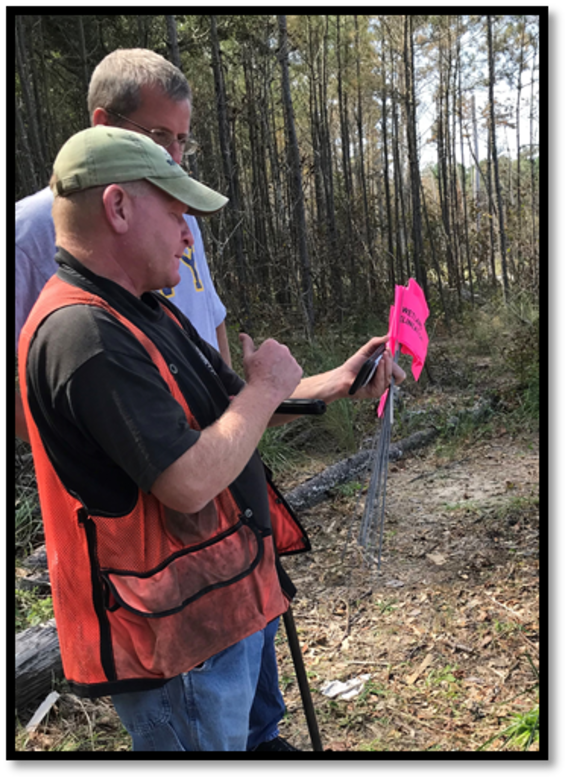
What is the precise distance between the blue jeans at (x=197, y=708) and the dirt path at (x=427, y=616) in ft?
4.41

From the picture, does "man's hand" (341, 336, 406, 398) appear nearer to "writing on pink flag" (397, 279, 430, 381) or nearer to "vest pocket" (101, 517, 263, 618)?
"writing on pink flag" (397, 279, 430, 381)

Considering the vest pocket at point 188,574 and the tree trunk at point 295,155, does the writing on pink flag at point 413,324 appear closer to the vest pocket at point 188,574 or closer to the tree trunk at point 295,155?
the vest pocket at point 188,574

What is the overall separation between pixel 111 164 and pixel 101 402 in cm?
41

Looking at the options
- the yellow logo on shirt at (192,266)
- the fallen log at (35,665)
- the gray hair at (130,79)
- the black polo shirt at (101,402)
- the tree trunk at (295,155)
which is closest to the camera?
the black polo shirt at (101,402)

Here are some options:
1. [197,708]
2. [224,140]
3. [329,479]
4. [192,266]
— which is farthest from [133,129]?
[224,140]

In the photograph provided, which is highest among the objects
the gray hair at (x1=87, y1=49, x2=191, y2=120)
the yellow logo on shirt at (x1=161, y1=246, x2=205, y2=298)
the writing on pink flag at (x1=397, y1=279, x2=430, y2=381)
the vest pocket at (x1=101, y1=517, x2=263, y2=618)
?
the gray hair at (x1=87, y1=49, x2=191, y2=120)

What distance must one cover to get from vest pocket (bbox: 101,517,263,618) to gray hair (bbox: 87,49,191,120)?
47.1 inches

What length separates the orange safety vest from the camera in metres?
1.07

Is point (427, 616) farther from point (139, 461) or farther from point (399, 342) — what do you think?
point (139, 461)

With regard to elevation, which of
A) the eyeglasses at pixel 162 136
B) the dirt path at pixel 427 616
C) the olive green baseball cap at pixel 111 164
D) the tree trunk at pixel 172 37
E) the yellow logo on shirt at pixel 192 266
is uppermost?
the tree trunk at pixel 172 37

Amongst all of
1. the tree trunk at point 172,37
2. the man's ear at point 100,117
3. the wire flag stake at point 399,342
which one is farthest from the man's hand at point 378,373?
the tree trunk at point 172,37

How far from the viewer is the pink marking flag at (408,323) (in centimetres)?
158

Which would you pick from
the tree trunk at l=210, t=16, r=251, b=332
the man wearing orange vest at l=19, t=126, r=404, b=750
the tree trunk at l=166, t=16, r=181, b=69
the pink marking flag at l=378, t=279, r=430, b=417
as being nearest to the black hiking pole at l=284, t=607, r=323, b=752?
the man wearing orange vest at l=19, t=126, r=404, b=750
